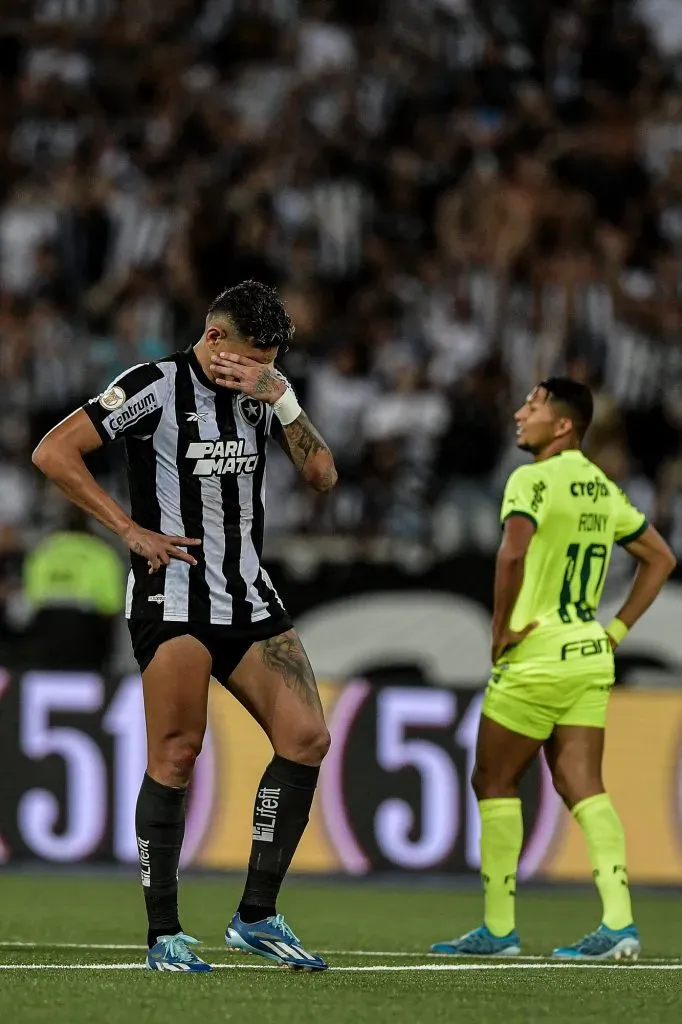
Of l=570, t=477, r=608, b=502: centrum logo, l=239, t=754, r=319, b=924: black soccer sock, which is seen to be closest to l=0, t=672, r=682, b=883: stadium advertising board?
l=570, t=477, r=608, b=502: centrum logo

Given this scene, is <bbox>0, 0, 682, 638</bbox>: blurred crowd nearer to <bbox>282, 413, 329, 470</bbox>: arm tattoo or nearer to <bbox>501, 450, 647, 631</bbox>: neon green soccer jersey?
<bbox>501, 450, 647, 631</bbox>: neon green soccer jersey

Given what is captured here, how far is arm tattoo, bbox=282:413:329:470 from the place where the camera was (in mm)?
6727

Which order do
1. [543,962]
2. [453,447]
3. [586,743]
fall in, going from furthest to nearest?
1. [453,447]
2. [586,743]
3. [543,962]

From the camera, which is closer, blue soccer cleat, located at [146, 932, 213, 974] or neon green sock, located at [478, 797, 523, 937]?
blue soccer cleat, located at [146, 932, 213, 974]

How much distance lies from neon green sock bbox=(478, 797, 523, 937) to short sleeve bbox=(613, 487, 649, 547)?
1.11 metres

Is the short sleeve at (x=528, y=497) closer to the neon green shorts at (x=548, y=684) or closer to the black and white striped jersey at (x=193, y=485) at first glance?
the neon green shorts at (x=548, y=684)

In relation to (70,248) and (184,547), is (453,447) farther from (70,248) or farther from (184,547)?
(184,547)

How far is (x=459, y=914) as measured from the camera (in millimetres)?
9930

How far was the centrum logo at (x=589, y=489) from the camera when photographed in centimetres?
785

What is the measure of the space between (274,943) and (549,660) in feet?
5.65

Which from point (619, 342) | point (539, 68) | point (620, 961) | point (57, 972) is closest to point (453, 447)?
point (619, 342)

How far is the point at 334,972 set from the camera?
6746 millimetres

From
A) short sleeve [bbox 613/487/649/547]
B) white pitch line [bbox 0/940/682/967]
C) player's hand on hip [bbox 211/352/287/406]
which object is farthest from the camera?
short sleeve [bbox 613/487/649/547]

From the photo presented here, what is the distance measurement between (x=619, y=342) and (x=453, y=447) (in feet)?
6.11
